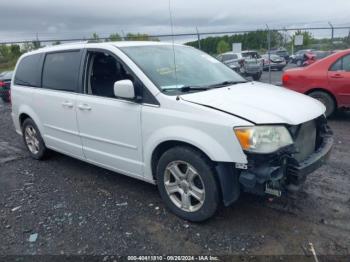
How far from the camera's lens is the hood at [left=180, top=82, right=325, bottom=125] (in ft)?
9.74

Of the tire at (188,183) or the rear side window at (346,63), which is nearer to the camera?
the tire at (188,183)

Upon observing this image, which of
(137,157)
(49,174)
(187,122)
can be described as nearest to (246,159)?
(187,122)

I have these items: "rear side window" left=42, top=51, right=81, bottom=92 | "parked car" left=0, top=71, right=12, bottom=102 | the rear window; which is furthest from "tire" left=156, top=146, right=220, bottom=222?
the rear window

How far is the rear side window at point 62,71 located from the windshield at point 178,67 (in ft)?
2.79

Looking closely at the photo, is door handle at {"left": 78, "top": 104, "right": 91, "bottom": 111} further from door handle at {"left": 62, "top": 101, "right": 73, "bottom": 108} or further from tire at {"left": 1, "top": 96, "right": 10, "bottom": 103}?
tire at {"left": 1, "top": 96, "right": 10, "bottom": 103}

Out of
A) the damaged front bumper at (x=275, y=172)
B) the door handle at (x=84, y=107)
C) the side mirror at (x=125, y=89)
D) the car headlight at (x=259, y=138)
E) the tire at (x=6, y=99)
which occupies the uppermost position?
the side mirror at (x=125, y=89)

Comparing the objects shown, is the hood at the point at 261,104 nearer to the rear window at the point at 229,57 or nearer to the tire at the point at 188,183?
the tire at the point at 188,183

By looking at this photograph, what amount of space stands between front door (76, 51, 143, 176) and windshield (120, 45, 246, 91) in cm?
28

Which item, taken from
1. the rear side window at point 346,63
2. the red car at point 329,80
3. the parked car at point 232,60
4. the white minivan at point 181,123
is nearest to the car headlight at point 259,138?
the white minivan at point 181,123

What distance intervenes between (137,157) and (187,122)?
846mm

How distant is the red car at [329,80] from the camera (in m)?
6.89

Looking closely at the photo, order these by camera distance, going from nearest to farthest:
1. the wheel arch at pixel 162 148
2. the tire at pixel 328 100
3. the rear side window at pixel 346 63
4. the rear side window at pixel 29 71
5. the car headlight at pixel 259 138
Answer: the car headlight at pixel 259 138 < the wheel arch at pixel 162 148 < the rear side window at pixel 29 71 < the rear side window at pixel 346 63 < the tire at pixel 328 100

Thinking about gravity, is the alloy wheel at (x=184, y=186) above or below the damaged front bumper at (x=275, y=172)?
below

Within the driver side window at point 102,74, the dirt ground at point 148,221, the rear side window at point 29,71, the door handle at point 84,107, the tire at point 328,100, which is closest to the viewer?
the dirt ground at point 148,221
